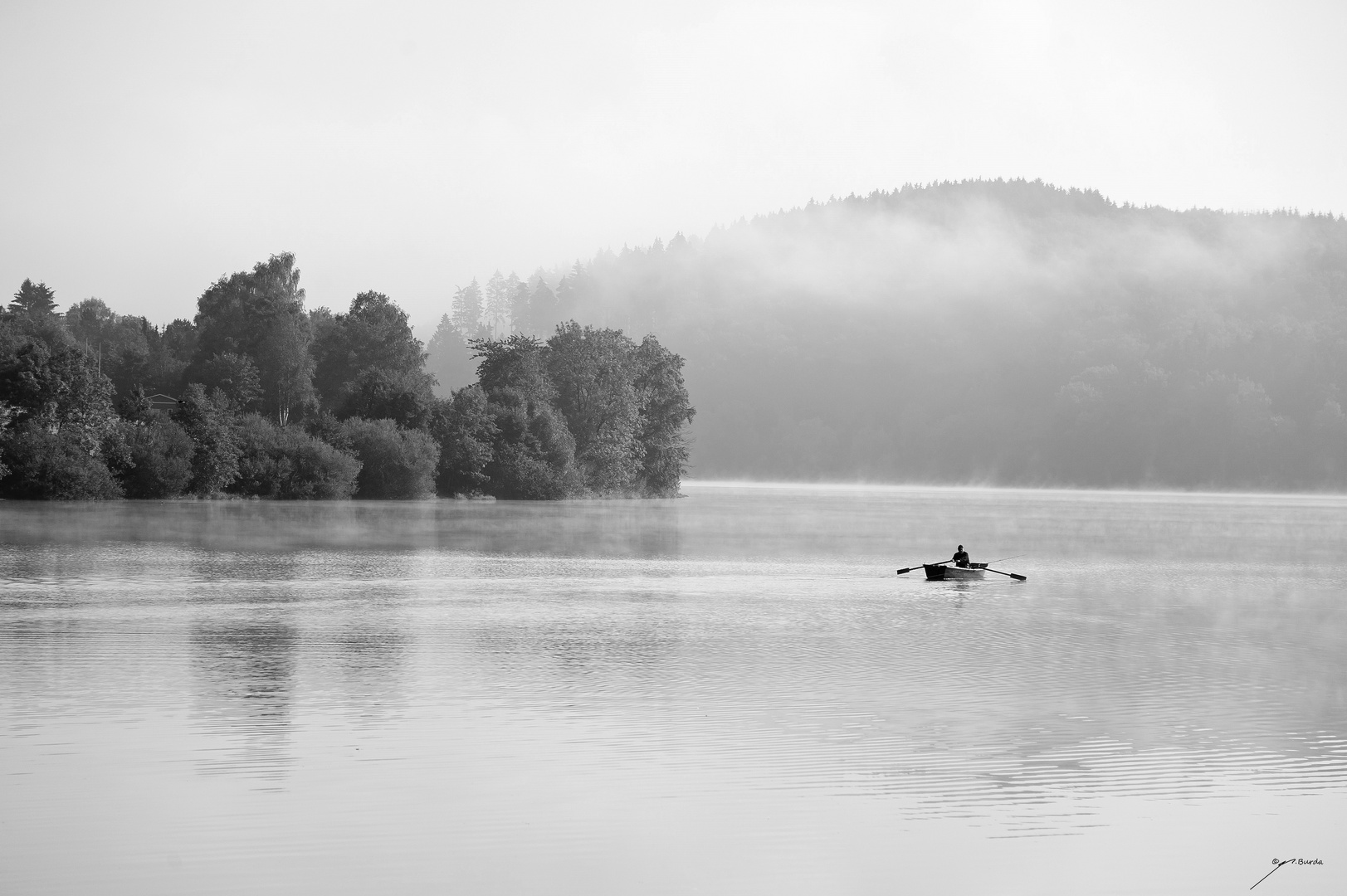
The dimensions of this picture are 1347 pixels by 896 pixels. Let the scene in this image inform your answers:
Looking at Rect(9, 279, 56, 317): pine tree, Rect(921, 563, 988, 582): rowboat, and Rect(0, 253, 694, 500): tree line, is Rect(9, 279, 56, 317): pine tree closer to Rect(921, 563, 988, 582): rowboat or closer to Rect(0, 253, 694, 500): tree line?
Rect(0, 253, 694, 500): tree line

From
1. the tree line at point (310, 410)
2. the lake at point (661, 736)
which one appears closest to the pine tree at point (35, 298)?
the tree line at point (310, 410)

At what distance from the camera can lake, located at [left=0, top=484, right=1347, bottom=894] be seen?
35.0 feet

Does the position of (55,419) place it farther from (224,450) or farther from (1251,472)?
(1251,472)

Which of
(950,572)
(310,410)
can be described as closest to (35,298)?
(310,410)

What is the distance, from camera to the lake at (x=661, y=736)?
35.0ft

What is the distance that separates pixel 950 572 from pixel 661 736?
23.7 m

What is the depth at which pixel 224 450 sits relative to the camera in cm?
8994

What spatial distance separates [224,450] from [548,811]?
82450 millimetres

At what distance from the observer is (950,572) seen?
37.7 metres

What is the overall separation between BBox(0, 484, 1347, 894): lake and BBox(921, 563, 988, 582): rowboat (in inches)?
59.6

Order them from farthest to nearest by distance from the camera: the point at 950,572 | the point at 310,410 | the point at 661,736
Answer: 1. the point at 310,410
2. the point at 950,572
3. the point at 661,736

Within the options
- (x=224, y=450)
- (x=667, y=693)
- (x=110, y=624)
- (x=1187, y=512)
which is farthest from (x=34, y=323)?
(x=667, y=693)
